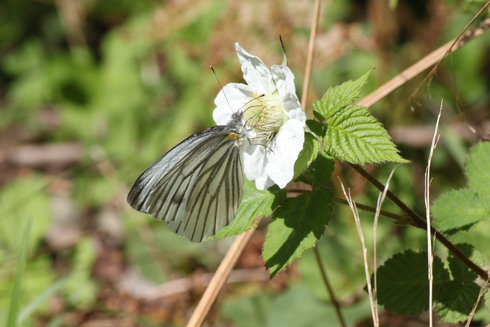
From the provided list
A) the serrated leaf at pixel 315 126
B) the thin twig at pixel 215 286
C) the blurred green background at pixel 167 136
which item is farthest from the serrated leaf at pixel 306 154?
the blurred green background at pixel 167 136

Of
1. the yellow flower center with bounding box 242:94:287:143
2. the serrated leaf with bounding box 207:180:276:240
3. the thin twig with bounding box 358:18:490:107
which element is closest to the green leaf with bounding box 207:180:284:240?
the serrated leaf with bounding box 207:180:276:240

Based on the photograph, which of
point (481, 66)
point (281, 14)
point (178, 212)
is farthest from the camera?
point (481, 66)

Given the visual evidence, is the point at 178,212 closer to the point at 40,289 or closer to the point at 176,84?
the point at 40,289

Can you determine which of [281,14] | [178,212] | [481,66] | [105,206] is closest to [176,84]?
[105,206]

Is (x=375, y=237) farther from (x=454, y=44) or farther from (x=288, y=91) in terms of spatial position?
(x=454, y=44)

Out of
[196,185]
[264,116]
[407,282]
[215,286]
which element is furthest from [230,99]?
[407,282]
